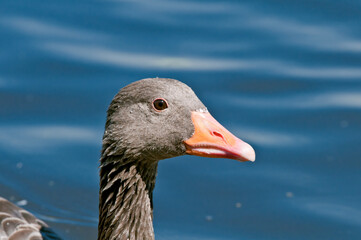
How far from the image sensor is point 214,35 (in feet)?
37.3

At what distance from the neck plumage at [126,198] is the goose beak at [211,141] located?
0.58m

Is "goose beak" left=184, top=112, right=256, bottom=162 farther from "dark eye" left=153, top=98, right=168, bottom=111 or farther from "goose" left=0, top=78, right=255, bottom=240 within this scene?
"dark eye" left=153, top=98, right=168, bottom=111

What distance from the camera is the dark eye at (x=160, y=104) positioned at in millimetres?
5465

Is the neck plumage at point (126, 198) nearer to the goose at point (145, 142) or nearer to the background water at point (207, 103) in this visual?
the goose at point (145, 142)

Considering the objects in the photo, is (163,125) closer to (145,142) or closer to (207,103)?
(145,142)

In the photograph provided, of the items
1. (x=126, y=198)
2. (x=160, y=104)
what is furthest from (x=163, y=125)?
(x=126, y=198)

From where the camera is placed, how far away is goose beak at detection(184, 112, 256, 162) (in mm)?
5309

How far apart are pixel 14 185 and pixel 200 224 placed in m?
2.45

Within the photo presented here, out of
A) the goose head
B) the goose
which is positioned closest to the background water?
the goose

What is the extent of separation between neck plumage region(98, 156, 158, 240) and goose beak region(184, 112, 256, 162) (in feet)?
1.90

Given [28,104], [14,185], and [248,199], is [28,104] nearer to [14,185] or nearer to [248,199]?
[14,185]

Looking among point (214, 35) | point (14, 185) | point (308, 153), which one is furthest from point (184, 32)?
point (14, 185)

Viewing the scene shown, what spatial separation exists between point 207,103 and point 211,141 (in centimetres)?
439

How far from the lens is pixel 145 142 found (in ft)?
18.2
